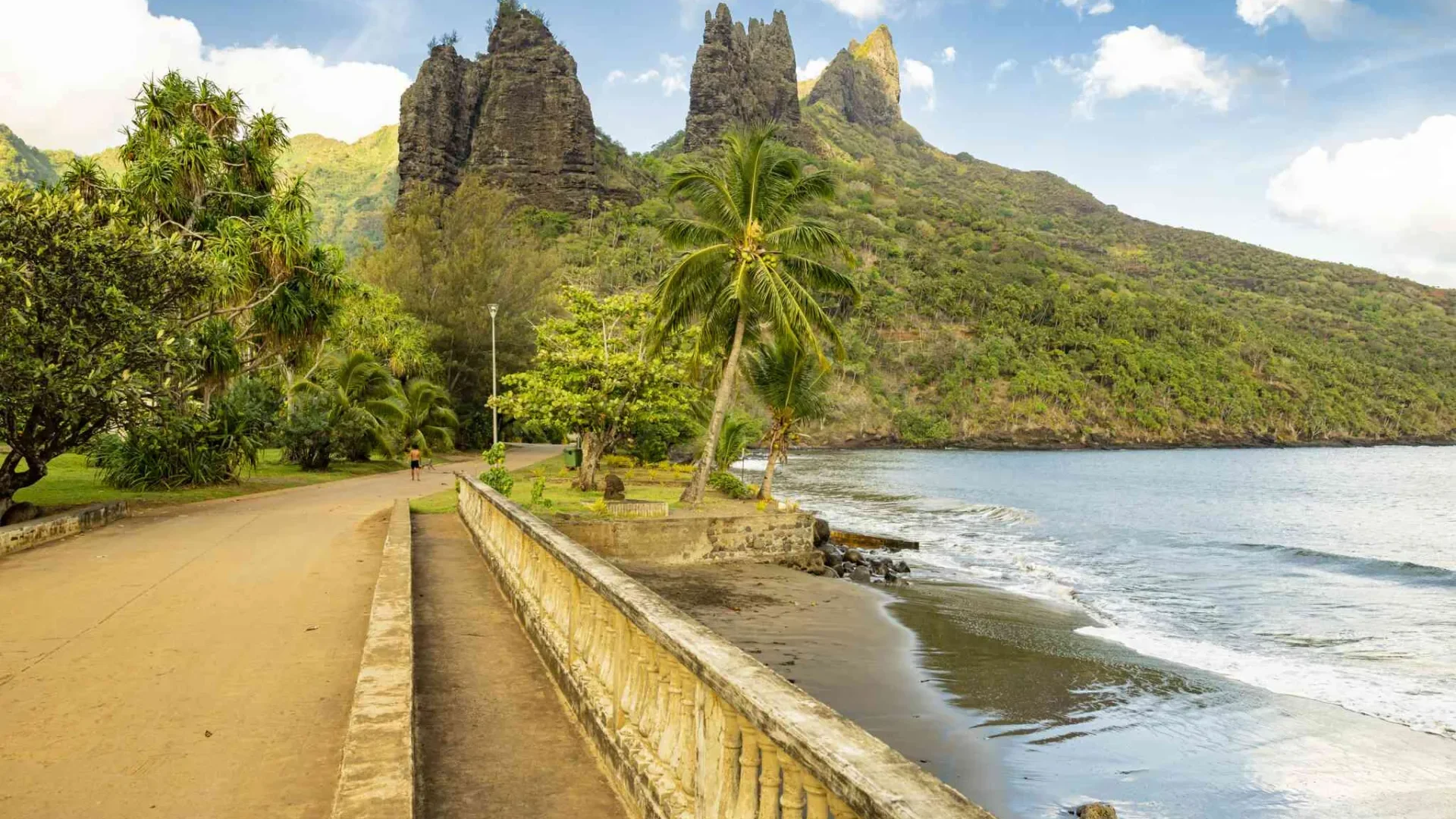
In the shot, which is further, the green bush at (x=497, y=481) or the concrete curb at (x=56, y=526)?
the green bush at (x=497, y=481)

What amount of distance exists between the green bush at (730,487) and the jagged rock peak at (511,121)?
84.2m

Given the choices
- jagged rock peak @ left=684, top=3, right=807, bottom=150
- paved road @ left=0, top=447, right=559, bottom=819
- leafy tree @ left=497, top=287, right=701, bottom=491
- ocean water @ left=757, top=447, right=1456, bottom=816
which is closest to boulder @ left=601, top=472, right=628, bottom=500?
leafy tree @ left=497, top=287, right=701, bottom=491

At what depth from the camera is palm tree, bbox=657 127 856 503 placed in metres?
20.5

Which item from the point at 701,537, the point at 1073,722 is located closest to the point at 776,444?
the point at 701,537

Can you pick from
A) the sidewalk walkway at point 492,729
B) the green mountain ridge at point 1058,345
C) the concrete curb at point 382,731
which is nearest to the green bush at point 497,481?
the sidewalk walkway at point 492,729

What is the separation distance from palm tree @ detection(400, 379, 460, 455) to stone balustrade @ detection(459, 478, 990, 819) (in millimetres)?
35435

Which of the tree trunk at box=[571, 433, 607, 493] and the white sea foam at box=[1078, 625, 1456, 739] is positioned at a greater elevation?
the tree trunk at box=[571, 433, 607, 493]

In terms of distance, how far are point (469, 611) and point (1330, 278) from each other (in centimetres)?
19759

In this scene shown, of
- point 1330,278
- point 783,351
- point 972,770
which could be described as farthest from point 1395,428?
point 972,770

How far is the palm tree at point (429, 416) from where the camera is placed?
129 feet

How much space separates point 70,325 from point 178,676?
Answer: 10.9 metres

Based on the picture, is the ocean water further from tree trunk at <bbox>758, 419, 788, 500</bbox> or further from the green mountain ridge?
the green mountain ridge

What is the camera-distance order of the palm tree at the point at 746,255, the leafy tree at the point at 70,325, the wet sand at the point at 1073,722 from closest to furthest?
1. the wet sand at the point at 1073,722
2. the leafy tree at the point at 70,325
3. the palm tree at the point at 746,255

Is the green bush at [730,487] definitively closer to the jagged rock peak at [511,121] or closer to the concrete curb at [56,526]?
the concrete curb at [56,526]
